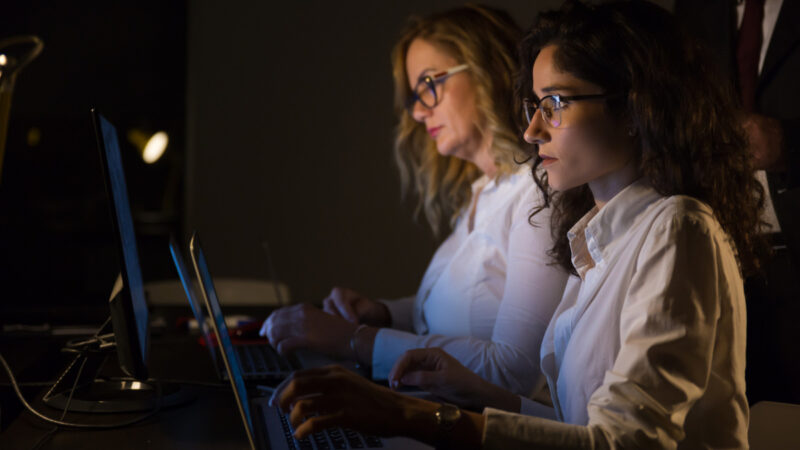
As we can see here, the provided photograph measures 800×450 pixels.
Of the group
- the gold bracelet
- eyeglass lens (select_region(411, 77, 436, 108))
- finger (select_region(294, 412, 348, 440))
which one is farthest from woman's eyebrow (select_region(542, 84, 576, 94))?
eyeglass lens (select_region(411, 77, 436, 108))

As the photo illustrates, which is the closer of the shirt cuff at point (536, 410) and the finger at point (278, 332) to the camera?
the shirt cuff at point (536, 410)

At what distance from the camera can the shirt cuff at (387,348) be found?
1.51 meters

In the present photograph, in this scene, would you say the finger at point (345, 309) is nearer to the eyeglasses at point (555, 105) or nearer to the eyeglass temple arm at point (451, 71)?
the eyeglass temple arm at point (451, 71)

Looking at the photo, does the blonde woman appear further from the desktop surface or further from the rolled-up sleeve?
the rolled-up sleeve

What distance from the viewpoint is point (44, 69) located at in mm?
4688

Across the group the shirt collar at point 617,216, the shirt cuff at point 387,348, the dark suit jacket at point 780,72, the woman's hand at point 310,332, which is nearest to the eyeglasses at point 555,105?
the shirt collar at point 617,216

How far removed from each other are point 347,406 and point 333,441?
21 cm

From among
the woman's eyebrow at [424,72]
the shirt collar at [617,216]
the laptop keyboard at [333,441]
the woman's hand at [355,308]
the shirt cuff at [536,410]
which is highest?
the woman's eyebrow at [424,72]

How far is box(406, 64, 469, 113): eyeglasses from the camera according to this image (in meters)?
1.92

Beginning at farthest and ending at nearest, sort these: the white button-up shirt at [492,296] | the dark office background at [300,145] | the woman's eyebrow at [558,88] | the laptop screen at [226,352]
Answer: the dark office background at [300,145] < the white button-up shirt at [492,296] < the woman's eyebrow at [558,88] < the laptop screen at [226,352]

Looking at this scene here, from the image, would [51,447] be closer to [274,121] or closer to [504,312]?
[504,312]

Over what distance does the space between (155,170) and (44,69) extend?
100 cm

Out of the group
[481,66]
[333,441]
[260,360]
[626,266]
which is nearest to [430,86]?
[481,66]

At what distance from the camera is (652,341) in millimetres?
845
